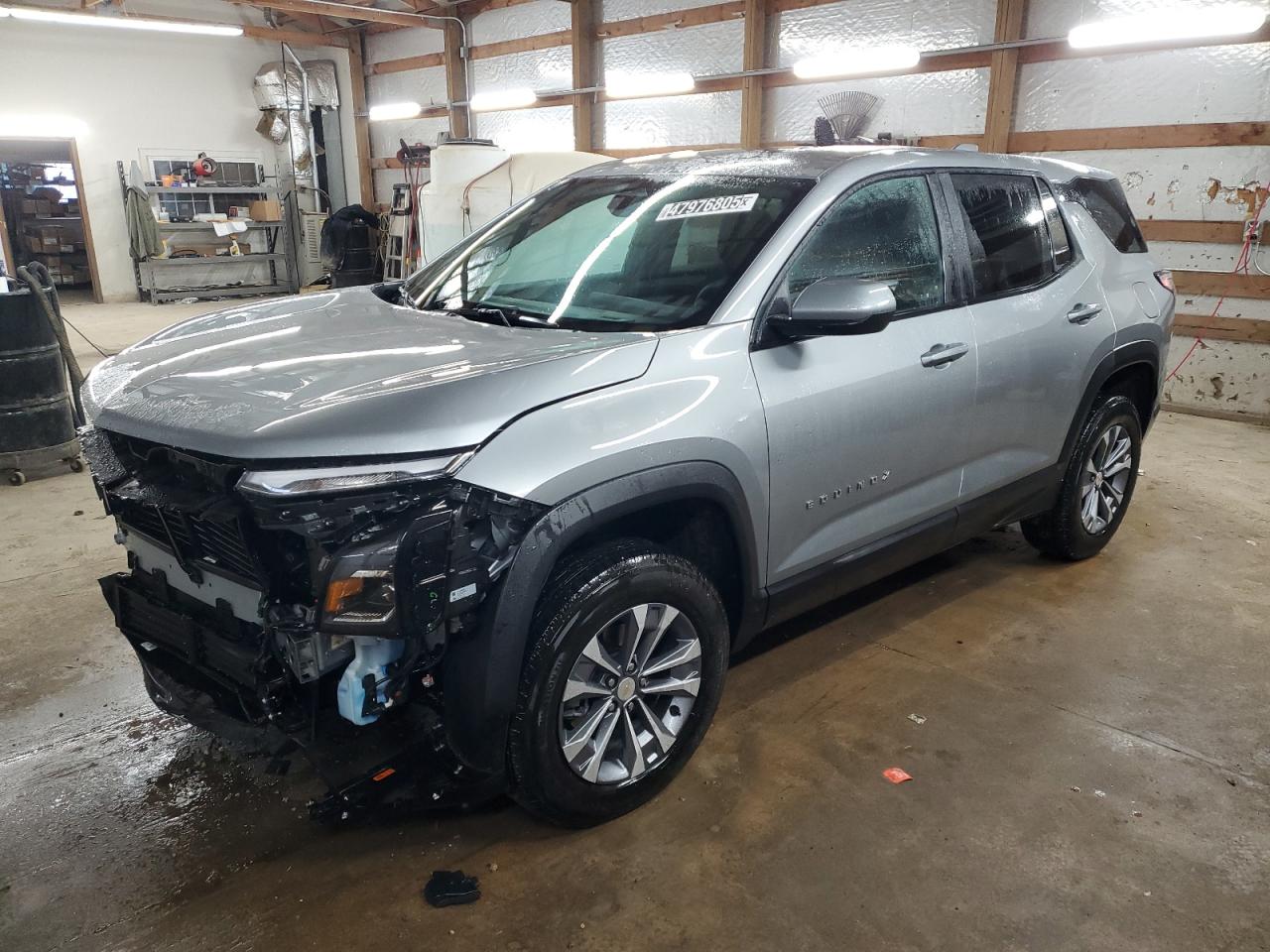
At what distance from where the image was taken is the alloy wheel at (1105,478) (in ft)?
12.5

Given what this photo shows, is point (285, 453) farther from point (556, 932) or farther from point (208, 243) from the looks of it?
point (208, 243)

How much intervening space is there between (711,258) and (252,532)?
1.40 m

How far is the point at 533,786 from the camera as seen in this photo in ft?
6.86

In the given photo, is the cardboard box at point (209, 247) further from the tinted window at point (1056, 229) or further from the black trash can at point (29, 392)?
the tinted window at point (1056, 229)

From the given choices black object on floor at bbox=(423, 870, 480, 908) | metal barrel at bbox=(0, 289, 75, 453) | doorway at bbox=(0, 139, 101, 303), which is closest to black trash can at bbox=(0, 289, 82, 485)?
metal barrel at bbox=(0, 289, 75, 453)

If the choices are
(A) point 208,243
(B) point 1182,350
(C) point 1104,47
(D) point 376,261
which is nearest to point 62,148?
(A) point 208,243

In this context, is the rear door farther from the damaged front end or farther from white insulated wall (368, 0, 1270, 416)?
white insulated wall (368, 0, 1270, 416)

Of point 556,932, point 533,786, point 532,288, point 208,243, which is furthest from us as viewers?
point 208,243

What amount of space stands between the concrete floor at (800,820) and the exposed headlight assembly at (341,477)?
979 mm

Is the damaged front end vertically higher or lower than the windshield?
lower

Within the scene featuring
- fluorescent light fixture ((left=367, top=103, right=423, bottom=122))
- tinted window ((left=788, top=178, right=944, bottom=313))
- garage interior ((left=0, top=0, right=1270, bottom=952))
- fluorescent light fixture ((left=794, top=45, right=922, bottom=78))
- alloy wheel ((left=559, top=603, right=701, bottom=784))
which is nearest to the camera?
garage interior ((left=0, top=0, right=1270, bottom=952))

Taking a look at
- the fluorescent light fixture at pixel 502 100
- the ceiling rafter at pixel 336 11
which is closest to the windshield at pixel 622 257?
the ceiling rafter at pixel 336 11

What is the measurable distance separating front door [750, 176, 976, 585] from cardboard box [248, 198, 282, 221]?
45.8 feet

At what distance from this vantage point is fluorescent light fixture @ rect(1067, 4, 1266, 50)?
6500 mm
